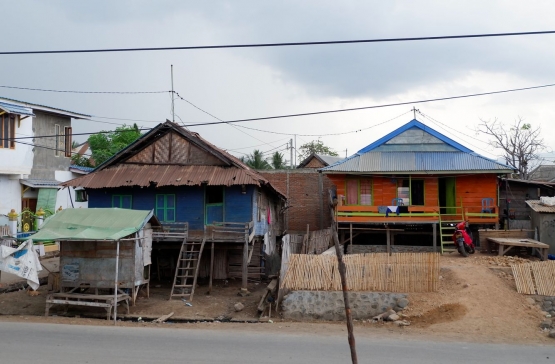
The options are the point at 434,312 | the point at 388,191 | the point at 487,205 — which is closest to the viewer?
the point at 434,312

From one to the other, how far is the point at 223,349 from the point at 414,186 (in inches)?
620

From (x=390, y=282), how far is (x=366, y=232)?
9.01m

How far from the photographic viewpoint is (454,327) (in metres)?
14.4

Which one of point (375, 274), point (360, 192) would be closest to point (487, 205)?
point (360, 192)

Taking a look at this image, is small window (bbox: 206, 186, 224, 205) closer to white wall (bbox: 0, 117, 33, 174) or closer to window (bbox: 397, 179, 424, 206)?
window (bbox: 397, 179, 424, 206)

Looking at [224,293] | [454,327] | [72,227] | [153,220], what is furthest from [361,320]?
[72,227]

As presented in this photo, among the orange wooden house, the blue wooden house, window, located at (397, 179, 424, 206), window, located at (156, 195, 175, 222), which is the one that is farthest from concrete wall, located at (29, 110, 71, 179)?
window, located at (397, 179, 424, 206)

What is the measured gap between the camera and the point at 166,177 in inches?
835

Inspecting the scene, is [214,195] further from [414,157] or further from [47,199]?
[47,199]

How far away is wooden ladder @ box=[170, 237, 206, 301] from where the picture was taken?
19.4 metres

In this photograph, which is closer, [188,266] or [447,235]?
[188,266]

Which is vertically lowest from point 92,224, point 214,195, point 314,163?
point 92,224

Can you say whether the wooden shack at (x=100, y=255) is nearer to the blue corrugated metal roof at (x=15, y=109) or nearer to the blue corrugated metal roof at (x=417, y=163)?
the blue corrugated metal roof at (x=417, y=163)

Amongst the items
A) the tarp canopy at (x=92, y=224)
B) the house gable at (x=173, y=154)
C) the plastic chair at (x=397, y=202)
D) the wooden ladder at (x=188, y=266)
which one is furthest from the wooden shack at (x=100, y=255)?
the plastic chair at (x=397, y=202)
